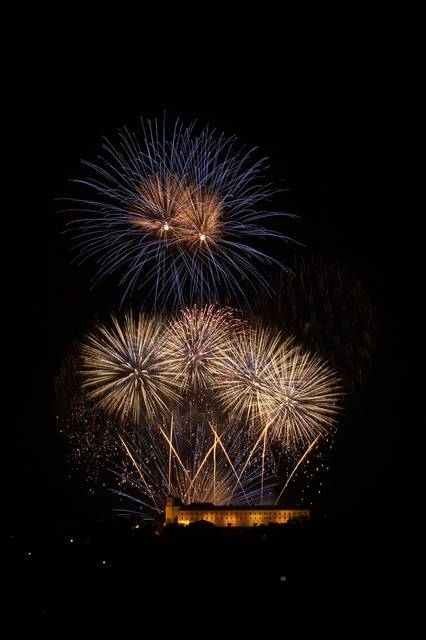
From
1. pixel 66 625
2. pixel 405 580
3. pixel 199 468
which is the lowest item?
pixel 66 625

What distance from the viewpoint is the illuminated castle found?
132 feet

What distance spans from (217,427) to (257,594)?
16.0 meters

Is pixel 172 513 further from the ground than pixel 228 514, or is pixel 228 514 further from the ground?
pixel 228 514

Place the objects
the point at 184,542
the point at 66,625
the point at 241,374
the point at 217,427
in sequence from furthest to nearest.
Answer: the point at 217,427, the point at 241,374, the point at 184,542, the point at 66,625

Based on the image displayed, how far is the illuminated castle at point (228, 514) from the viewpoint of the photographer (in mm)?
40219

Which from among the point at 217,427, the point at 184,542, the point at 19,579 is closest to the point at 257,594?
the point at 19,579

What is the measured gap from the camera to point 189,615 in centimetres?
1742

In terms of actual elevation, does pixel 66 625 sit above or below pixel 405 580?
below

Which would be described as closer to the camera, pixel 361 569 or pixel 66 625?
pixel 66 625

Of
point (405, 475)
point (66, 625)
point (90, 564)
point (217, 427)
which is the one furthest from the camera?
point (405, 475)

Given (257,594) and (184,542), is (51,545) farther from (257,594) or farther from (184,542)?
(257,594)

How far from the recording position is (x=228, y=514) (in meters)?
43.0

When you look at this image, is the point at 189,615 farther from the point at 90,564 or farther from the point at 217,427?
the point at 217,427

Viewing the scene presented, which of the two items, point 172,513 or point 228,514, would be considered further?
point 228,514
